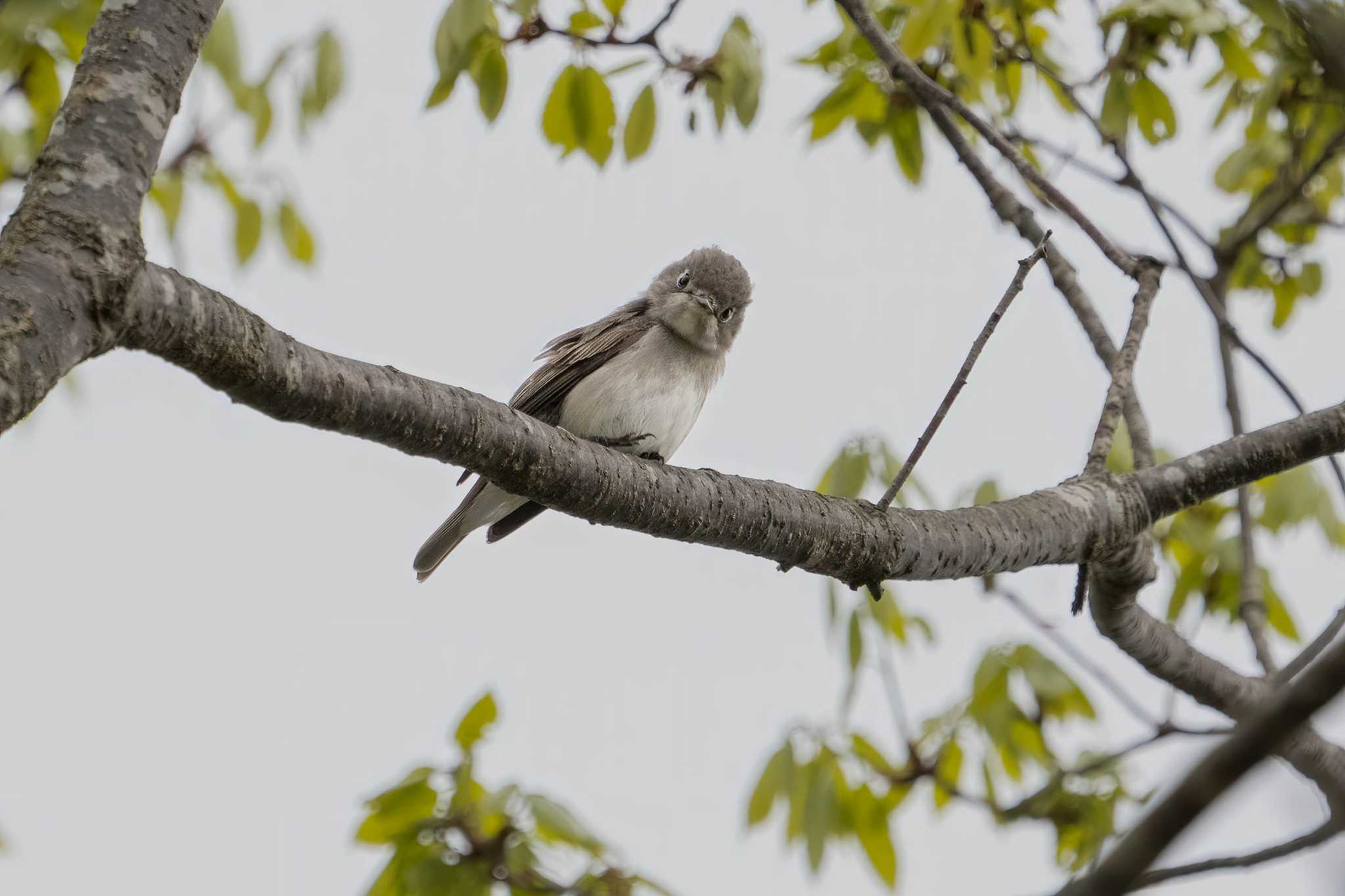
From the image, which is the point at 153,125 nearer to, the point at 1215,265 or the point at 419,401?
the point at 419,401

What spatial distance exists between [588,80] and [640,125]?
271mm

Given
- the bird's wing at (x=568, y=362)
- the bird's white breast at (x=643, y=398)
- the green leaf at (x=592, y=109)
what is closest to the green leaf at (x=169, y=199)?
the bird's wing at (x=568, y=362)

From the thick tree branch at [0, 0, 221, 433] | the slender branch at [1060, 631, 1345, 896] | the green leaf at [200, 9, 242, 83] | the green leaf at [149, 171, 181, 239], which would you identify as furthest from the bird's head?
the slender branch at [1060, 631, 1345, 896]

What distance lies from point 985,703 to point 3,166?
495 cm

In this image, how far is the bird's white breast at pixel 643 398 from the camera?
551 centimetres

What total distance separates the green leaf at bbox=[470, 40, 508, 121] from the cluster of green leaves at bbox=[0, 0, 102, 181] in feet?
4.66

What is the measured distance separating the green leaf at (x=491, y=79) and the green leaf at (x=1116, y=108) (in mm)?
2141

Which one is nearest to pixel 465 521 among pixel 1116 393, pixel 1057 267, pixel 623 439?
pixel 623 439

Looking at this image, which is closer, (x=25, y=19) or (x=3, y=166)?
A: (x=25, y=19)

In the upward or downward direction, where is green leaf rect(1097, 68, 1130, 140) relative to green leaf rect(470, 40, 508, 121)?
upward

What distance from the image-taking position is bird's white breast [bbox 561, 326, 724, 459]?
551cm

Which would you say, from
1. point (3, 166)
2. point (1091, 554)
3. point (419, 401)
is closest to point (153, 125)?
point (419, 401)

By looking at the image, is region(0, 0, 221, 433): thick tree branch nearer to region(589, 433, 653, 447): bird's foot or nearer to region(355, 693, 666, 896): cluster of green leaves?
region(355, 693, 666, 896): cluster of green leaves

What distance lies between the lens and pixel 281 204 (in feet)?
20.3
